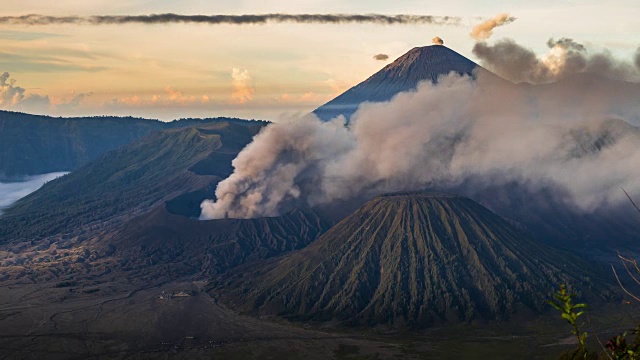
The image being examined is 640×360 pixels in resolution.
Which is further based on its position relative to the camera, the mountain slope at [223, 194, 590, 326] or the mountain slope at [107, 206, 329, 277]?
the mountain slope at [107, 206, 329, 277]

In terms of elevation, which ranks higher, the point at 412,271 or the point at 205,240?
the point at 412,271

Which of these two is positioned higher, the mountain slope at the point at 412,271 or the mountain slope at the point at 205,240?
the mountain slope at the point at 412,271

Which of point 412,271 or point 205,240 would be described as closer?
point 412,271

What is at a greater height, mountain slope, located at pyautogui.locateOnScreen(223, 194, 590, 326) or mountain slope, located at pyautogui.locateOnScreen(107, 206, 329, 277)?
mountain slope, located at pyautogui.locateOnScreen(223, 194, 590, 326)

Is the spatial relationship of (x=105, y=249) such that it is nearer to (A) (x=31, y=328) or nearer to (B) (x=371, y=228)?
(A) (x=31, y=328)

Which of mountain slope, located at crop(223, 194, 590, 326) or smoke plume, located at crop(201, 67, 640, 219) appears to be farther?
smoke plume, located at crop(201, 67, 640, 219)

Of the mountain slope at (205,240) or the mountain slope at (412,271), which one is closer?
the mountain slope at (412,271)
